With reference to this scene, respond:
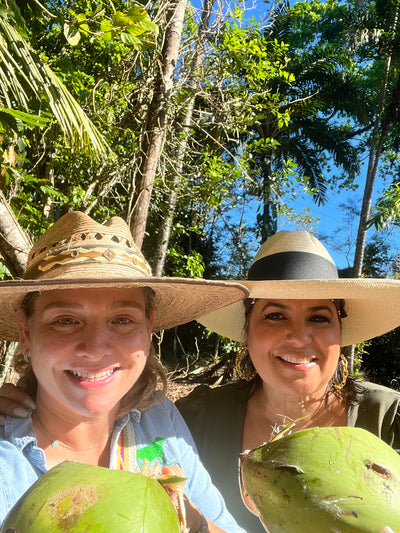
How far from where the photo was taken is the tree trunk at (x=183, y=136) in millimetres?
5414

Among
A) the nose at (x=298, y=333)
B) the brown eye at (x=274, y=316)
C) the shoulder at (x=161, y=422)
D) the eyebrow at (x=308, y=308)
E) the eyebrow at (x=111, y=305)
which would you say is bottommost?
the shoulder at (x=161, y=422)

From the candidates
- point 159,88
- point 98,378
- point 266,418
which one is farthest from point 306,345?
point 159,88

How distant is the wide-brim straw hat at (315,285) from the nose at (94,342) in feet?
2.90

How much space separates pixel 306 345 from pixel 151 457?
2.57 feet

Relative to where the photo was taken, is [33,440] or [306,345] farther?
[306,345]

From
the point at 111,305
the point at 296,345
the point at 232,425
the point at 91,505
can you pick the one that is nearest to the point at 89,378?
the point at 111,305

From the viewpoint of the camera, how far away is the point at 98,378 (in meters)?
1.21

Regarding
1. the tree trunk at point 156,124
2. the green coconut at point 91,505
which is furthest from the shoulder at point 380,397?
the tree trunk at point 156,124

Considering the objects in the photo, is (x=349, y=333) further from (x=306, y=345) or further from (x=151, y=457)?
(x=151, y=457)

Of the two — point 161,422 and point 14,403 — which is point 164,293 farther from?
point 14,403

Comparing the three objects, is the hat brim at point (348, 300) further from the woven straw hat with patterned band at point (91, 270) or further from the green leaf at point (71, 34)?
the green leaf at point (71, 34)

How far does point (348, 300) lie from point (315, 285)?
43cm

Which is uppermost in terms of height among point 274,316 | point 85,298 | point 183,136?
point 183,136

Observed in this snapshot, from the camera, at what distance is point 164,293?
5.30 feet
